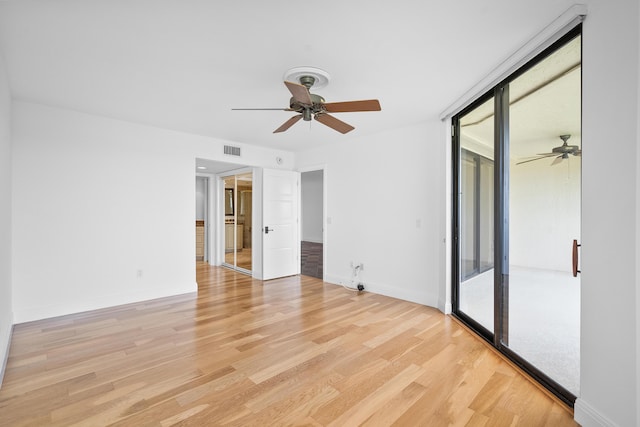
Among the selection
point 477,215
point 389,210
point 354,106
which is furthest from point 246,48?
point 389,210

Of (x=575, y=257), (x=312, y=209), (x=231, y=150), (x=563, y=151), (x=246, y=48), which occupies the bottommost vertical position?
(x=575, y=257)

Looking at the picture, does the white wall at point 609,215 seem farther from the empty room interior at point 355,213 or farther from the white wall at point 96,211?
the white wall at point 96,211

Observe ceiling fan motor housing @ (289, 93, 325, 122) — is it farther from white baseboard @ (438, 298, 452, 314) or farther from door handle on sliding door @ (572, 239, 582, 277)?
white baseboard @ (438, 298, 452, 314)

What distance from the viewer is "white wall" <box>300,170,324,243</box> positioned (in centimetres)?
1080

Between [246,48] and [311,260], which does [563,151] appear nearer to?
[246,48]

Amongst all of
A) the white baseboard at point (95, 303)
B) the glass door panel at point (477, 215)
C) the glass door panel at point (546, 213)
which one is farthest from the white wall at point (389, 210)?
the white baseboard at point (95, 303)

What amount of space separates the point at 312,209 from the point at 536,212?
28.8 feet

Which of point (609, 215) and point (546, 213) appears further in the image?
point (546, 213)

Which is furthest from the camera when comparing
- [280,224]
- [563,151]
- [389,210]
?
[280,224]

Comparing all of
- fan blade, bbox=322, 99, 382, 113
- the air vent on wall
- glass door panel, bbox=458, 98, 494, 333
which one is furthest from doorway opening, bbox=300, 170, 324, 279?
fan blade, bbox=322, 99, 382, 113

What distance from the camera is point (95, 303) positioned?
12.9ft

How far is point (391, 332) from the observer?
10.5 ft

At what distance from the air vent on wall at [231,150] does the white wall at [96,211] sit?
351mm

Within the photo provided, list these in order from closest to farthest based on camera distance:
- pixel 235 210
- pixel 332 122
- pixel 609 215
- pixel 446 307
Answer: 1. pixel 609 215
2. pixel 332 122
3. pixel 446 307
4. pixel 235 210
